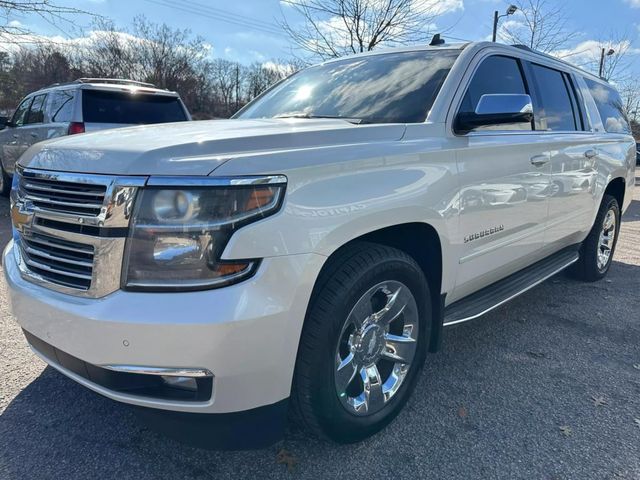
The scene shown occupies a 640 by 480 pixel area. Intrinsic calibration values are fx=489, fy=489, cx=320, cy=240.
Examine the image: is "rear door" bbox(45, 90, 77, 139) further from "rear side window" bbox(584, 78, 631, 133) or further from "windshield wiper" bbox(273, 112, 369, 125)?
"rear side window" bbox(584, 78, 631, 133)

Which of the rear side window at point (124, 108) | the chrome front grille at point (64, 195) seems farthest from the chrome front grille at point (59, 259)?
the rear side window at point (124, 108)

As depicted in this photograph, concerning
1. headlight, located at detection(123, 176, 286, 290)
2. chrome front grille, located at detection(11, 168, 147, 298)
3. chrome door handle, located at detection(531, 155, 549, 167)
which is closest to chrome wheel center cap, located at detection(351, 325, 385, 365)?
headlight, located at detection(123, 176, 286, 290)

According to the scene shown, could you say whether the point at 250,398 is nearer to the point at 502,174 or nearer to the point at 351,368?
the point at 351,368

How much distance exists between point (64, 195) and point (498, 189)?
230cm

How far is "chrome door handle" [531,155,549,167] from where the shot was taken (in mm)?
3285

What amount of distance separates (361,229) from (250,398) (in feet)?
2.64

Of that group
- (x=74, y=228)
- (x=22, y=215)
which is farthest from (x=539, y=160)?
(x=22, y=215)

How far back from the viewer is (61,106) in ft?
23.7

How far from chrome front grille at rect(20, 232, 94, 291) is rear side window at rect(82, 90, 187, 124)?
5400mm

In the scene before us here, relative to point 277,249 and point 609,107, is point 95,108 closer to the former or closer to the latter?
point 277,249

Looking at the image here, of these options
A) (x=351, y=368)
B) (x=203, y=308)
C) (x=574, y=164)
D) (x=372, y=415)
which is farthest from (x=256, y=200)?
(x=574, y=164)

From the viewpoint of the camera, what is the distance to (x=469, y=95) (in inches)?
115

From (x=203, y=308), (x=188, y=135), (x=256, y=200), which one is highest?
(x=188, y=135)

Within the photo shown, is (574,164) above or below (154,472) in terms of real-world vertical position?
above
